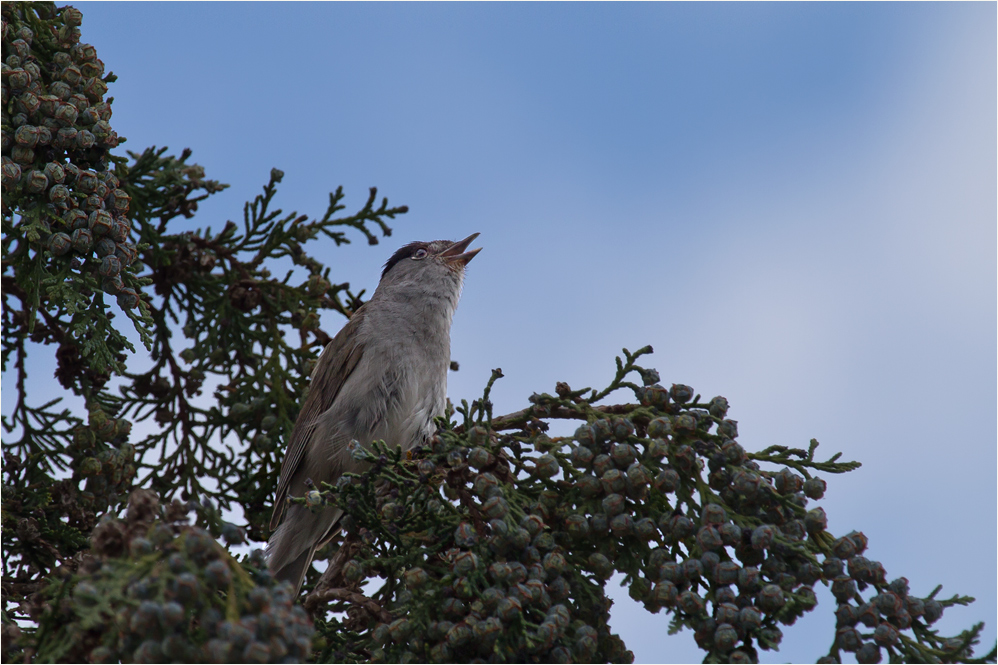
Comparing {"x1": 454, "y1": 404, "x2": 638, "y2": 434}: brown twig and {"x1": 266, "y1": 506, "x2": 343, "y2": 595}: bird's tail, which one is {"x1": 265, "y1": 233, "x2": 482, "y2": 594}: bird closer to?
{"x1": 266, "y1": 506, "x2": 343, "y2": 595}: bird's tail

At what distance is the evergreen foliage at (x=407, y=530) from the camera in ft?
7.08

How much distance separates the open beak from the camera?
251 inches

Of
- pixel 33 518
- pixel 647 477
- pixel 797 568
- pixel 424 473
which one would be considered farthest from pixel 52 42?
pixel 797 568

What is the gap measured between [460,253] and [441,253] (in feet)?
0.45

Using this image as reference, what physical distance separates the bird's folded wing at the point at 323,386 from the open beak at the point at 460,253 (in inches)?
40.2

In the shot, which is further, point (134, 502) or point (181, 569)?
point (134, 502)

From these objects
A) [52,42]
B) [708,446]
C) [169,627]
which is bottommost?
[169,627]

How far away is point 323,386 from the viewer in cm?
527

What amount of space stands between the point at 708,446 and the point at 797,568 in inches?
20.2

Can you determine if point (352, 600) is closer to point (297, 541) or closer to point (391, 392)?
point (297, 541)

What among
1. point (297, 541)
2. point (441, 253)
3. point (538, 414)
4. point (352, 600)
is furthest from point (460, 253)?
point (352, 600)

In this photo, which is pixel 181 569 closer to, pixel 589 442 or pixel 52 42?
pixel 589 442

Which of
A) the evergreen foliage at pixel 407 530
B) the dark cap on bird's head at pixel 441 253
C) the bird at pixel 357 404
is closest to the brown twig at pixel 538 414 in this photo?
the evergreen foliage at pixel 407 530

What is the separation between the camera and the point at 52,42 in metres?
4.16
